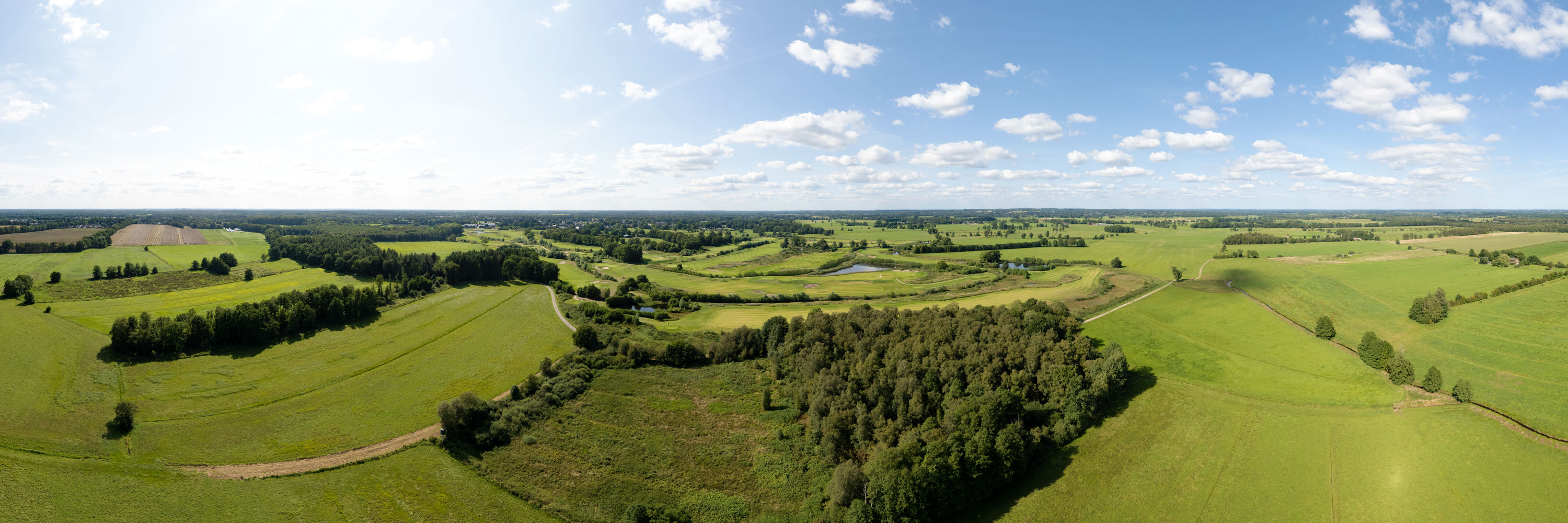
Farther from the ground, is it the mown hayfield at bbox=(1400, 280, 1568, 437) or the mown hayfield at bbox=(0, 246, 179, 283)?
the mown hayfield at bbox=(0, 246, 179, 283)

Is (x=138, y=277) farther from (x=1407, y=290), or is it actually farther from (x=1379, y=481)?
(x=1407, y=290)

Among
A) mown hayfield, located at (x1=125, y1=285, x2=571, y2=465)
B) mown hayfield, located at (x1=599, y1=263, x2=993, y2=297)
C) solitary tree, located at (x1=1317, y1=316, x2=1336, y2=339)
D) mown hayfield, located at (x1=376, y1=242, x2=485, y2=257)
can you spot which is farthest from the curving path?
mown hayfield, located at (x1=376, y1=242, x2=485, y2=257)

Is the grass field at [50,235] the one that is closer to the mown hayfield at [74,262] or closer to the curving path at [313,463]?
the mown hayfield at [74,262]

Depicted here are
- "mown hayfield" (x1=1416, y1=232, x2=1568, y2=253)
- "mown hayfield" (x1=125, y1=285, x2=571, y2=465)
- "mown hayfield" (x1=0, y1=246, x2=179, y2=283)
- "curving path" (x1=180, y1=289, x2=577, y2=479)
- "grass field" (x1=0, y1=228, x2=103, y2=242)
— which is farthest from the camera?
"grass field" (x1=0, y1=228, x2=103, y2=242)

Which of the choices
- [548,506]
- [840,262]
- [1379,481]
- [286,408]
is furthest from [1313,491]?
[840,262]

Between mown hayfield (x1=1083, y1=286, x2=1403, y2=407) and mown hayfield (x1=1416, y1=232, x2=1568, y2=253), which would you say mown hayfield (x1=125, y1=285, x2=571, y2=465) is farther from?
mown hayfield (x1=1416, y1=232, x2=1568, y2=253)

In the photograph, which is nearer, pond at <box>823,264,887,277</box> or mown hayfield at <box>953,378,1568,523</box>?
mown hayfield at <box>953,378,1568,523</box>

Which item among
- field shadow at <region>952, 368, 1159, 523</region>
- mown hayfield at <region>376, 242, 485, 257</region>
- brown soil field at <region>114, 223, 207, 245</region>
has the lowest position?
field shadow at <region>952, 368, 1159, 523</region>

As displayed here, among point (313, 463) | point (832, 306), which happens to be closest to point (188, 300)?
point (313, 463)
